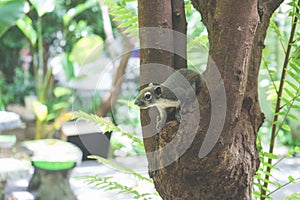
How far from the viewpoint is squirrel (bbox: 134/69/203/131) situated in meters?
0.51

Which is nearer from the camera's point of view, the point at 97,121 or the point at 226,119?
the point at 226,119

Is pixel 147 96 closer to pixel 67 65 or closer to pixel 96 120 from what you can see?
pixel 96 120

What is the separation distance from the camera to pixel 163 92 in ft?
1.67

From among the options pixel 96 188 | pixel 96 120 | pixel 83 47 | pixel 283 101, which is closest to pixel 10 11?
pixel 96 120

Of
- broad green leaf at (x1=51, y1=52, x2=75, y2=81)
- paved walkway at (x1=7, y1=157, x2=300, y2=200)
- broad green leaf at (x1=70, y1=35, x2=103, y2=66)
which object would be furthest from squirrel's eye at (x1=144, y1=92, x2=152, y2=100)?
broad green leaf at (x1=51, y1=52, x2=75, y2=81)

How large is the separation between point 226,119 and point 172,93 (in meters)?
0.07

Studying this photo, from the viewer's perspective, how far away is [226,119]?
1.65ft

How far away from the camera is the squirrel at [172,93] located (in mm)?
508

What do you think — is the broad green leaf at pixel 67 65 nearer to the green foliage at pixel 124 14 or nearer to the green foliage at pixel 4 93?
the green foliage at pixel 4 93

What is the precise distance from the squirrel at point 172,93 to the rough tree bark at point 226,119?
1 centimetres

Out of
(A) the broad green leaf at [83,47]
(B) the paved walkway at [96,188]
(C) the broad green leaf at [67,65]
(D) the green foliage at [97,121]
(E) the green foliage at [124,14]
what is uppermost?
(E) the green foliage at [124,14]

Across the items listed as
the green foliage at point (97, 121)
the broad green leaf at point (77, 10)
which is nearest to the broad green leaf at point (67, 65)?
the broad green leaf at point (77, 10)

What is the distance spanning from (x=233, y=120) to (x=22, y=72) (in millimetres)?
2769

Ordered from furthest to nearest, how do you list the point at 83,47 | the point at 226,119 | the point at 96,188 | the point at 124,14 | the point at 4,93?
the point at 4,93 < the point at 83,47 < the point at 96,188 < the point at 124,14 < the point at 226,119
